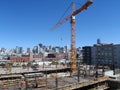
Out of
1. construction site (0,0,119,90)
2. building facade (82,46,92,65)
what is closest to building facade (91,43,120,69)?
building facade (82,46,92,65)

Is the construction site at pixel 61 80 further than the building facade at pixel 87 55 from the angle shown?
No

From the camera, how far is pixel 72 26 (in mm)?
77062

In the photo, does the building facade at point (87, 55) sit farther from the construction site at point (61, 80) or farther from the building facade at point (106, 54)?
the construction site at point (61, 80)

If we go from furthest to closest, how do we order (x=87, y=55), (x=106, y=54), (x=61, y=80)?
1. (x=87, y=55)
2. (x=106, y=54)
3. (x=61, y=80)

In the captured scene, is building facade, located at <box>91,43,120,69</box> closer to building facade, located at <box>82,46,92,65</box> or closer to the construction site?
building facade, located at <box>82,46,92,65</box>

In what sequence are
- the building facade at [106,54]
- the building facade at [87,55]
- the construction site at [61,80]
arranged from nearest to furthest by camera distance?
the construction site at [61,80], the building facade at [106,54], the building facade at [87,55]

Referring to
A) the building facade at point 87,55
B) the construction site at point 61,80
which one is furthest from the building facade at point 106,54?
the construction site at point 61,80

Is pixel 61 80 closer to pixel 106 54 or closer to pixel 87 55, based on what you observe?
pixel 106 54

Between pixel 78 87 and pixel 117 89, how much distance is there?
14.4 meters

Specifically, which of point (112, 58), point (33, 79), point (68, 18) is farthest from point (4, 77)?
point (112, 58)

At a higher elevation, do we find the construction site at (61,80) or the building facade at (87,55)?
the building facade at (87,55)

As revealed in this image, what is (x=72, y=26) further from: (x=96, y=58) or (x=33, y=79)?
(x=96, y=58)

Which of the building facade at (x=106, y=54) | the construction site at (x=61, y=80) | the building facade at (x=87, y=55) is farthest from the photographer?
the building facade at (x=87, y=55)

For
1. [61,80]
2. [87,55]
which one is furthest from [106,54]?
[61,80]
